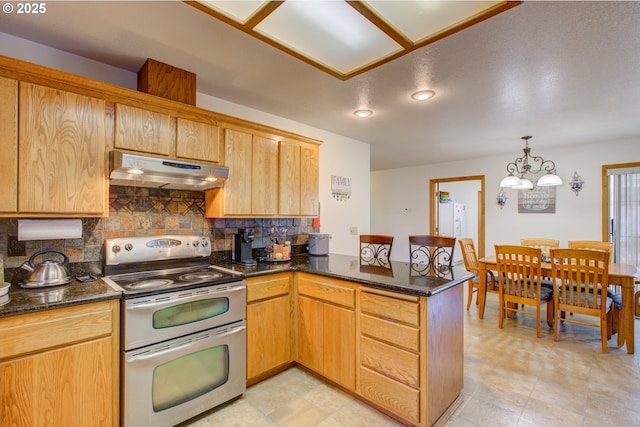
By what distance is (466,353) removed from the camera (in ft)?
9.58

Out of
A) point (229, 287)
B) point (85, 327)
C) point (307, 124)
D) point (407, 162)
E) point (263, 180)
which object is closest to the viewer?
point (85, 327)

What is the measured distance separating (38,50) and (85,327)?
176 cm

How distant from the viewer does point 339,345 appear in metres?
2.25

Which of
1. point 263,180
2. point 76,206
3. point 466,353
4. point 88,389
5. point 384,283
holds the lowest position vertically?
point 466,353

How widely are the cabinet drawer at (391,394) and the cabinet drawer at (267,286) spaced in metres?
0.85

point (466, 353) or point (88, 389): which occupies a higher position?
point (88, 389)

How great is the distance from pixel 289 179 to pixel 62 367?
2072mm

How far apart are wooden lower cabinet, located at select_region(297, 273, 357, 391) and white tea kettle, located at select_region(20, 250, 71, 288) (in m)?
1.58

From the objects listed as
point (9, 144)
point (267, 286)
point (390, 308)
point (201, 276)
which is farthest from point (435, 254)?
point (9, 144)

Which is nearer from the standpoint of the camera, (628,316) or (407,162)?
(628,316)

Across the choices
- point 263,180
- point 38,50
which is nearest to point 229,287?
point 263,180

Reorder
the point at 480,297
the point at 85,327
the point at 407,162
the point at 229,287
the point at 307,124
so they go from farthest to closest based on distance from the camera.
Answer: the point at 407,162, the point at 480,297, the point at 307,124, the point at 229,287, the point at 85,327

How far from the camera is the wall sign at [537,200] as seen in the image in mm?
4859

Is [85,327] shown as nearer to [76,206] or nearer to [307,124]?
[76,206]
